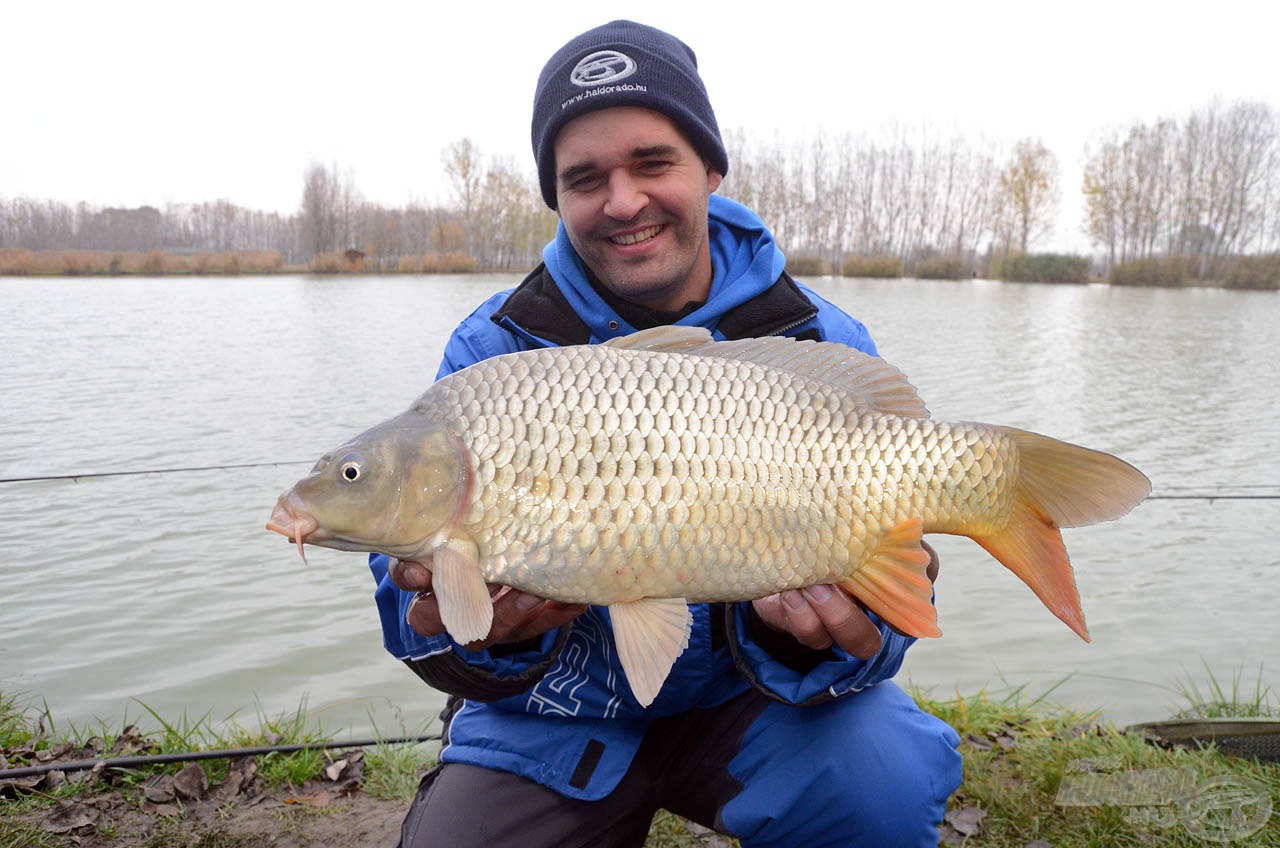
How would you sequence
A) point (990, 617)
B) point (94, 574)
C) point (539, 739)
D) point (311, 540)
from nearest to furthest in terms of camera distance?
point (311, 540)
point (539, 739)
point (990, 617)
point (94, 574)

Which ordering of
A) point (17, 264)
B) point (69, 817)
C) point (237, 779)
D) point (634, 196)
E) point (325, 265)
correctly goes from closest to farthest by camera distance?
point (634, 196)
point (69, 817)
point (237, 779)
point (17, 264)
point (325, 265)

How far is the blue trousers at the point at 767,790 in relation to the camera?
4.88ft

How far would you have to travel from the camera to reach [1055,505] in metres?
1.27

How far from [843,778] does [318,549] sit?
3.55 m

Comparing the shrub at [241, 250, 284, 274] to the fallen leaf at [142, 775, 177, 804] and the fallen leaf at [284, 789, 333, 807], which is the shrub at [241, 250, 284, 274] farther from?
the fallen leaf at [284, 789, 333, 807]

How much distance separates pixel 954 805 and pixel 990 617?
69.7 inches

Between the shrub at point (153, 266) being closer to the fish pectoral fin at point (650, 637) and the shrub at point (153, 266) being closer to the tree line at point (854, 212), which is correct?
the tree line at point (854, 212)

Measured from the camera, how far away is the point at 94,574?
391 cm

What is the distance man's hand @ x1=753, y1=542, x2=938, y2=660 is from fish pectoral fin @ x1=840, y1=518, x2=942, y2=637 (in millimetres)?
48

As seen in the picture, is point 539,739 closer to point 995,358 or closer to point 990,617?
point 990,617

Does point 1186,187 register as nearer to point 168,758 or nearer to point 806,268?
point 806,268

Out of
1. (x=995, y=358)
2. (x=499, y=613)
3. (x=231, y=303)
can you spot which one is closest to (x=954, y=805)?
(x=499, y=613)

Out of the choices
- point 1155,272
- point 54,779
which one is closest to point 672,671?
point 54,779

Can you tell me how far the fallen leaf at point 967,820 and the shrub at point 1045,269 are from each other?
1363 inches
